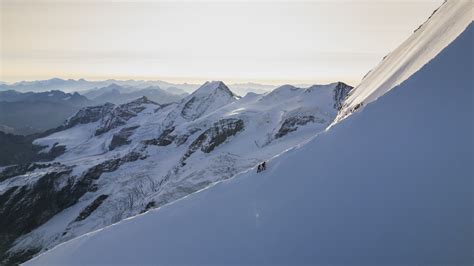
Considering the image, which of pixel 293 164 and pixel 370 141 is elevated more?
pixel 370 141

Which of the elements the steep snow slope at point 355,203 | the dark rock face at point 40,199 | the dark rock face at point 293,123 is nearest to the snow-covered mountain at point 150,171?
the dark rock face at point 293,123

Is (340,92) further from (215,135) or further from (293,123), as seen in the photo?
(215,135)

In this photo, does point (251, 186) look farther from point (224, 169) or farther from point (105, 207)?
point (105, 207)

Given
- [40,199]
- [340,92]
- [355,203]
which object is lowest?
[40,199]

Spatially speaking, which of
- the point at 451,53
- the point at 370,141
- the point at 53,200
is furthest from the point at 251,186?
the point at 53,200

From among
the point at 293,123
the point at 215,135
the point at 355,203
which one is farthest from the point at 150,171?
the point at 355,203

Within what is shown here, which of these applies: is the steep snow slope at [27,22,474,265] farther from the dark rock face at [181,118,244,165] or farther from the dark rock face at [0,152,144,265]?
the dark rock face at [0,152,144,265]

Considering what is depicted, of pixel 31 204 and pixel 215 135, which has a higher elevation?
pixel 215 135
